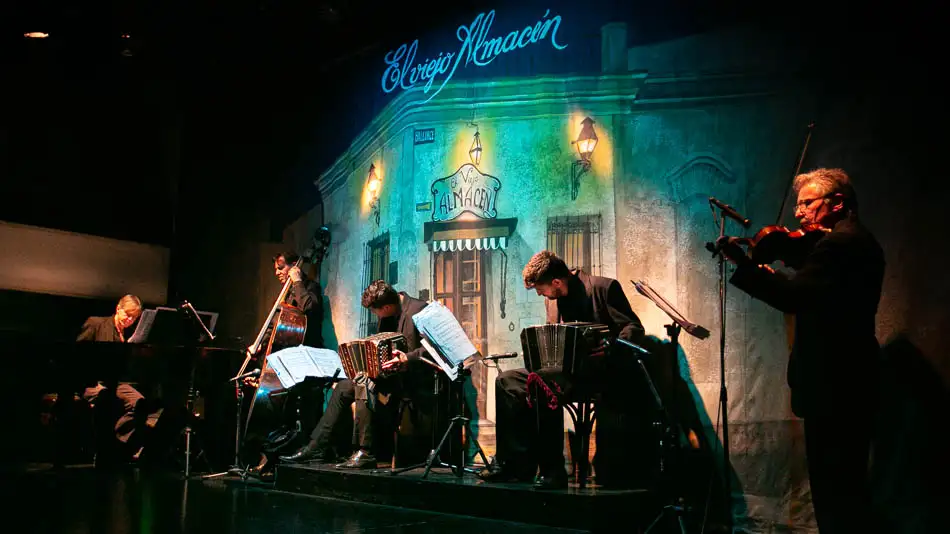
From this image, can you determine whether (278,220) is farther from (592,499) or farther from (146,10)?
(592,499)

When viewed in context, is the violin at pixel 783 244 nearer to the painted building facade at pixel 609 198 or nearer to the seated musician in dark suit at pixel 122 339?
the painted building facade at pixel 609 198

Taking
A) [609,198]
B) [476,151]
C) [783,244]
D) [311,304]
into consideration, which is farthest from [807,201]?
[311,304]

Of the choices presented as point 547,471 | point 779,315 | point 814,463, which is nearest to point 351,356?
point 547,471

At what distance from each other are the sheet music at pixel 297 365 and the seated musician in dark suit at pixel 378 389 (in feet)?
0.85

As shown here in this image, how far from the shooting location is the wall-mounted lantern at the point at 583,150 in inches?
241

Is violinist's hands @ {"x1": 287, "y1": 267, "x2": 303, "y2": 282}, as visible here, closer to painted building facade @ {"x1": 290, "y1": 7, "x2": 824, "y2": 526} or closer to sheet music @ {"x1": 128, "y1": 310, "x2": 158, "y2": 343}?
painted building facade @ {"x1": 290, "y1": 7, "x2": 824, "y2": 526}

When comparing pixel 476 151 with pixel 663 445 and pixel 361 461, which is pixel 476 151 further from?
pixel 663 445

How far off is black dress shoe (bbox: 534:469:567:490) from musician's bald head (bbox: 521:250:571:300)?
133 cm

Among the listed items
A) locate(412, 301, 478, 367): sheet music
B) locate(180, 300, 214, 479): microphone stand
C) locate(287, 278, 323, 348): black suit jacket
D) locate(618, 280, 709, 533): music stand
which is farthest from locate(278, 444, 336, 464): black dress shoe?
locate(618, 280, 709, 533): music stand

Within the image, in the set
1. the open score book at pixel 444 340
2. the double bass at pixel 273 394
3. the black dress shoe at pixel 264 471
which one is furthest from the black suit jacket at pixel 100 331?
the open score book at pixel 444 340

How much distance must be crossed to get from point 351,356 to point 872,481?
3771 millimetres

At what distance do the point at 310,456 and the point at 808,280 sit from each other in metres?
4.48

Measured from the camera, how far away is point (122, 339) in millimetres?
7734

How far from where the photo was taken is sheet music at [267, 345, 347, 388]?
6352mm
